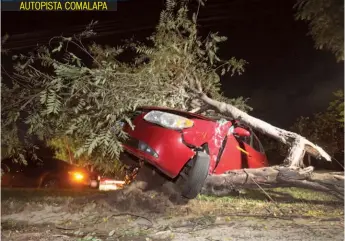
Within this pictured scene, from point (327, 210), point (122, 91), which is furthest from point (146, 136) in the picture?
point (327, 210)

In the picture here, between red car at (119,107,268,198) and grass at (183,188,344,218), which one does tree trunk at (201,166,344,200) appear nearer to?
red car at (119,107,268,198)

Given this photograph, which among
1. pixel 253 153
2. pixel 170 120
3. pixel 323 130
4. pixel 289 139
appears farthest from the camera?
pixel 323 130

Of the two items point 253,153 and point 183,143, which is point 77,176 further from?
point 183,143

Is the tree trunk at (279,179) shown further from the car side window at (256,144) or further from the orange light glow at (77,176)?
the orange light glow at (77,176)

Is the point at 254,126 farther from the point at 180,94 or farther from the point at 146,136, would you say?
the point at 146,136

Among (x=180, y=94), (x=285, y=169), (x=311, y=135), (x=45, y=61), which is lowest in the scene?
(x=311, y=135)

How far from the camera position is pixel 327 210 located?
5211 mm

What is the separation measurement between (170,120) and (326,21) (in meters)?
2.35

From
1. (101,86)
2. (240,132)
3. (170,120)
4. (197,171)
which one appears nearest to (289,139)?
(240,132)

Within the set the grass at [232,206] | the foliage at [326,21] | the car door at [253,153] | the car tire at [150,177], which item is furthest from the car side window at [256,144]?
the foliage at [326,21]

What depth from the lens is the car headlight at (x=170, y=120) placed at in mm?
4938

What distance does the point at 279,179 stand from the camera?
5258 millimetres

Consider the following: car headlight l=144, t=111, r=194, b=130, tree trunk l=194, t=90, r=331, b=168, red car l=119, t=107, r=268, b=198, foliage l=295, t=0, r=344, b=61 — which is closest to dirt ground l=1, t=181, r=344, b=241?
red car l=119, t=107, r=268, b=198

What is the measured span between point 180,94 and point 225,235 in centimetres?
354
